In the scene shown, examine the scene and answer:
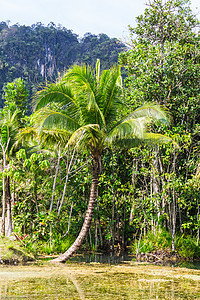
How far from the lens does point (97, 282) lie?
5.74m

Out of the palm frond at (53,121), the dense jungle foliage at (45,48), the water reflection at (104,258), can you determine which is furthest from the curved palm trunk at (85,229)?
the dense jungle foliage at (45,48)

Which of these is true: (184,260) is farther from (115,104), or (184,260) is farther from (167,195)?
(115,104)

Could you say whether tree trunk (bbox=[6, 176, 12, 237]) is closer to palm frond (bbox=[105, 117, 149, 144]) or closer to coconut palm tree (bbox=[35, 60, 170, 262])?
coconut palm tree (bbox=[35, 60, 170, 262])

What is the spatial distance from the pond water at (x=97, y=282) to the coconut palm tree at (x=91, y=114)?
1400 mm

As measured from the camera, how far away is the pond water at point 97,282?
4745 mm

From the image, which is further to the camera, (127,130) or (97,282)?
(127,130)

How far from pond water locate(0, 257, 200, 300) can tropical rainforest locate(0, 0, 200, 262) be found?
141cm

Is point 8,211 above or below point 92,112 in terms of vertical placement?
below

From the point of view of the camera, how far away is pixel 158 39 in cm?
1162

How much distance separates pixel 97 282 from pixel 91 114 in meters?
4.00

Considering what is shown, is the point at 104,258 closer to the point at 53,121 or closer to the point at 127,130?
the point at 127,130

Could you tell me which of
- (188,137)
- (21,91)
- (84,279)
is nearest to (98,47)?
(21,91)

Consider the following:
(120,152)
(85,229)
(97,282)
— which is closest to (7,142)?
(120,152)

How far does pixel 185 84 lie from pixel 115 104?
272cm
